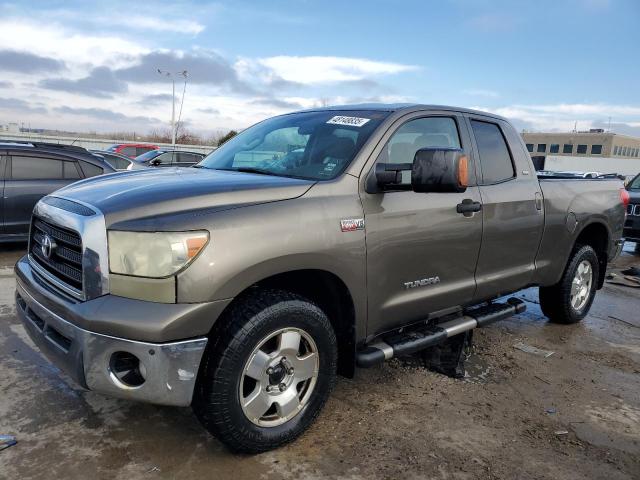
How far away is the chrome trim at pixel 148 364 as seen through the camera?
7.63 ft

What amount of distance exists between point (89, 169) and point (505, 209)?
630 centimetres

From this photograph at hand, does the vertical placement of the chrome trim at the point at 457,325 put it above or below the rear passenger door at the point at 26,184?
below

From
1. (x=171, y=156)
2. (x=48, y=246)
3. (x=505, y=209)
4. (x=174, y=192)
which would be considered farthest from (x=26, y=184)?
(x=171, y=156)

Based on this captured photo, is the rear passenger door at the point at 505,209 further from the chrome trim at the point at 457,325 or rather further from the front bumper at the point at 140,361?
the front bumper at the point at 140,361

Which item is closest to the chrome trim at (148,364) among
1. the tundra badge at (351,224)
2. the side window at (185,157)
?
the tundra badge at (351,224)

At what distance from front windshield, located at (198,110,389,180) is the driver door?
0.64 feet

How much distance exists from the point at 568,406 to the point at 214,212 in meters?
2.71

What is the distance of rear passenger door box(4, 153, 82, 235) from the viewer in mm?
7332

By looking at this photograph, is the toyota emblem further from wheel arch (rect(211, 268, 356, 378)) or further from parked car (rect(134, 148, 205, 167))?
parked car (rect(134, 148, 205, 167))

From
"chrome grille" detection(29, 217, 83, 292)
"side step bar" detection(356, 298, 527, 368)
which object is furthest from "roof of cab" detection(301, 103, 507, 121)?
"chrome grille" detection(29, 217, 83, 292)

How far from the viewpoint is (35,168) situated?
25.0 ft

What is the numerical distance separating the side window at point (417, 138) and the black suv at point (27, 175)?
19.3 feet

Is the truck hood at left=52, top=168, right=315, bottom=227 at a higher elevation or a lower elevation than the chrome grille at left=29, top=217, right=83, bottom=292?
higher

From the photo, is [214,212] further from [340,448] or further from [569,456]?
[569,456]
